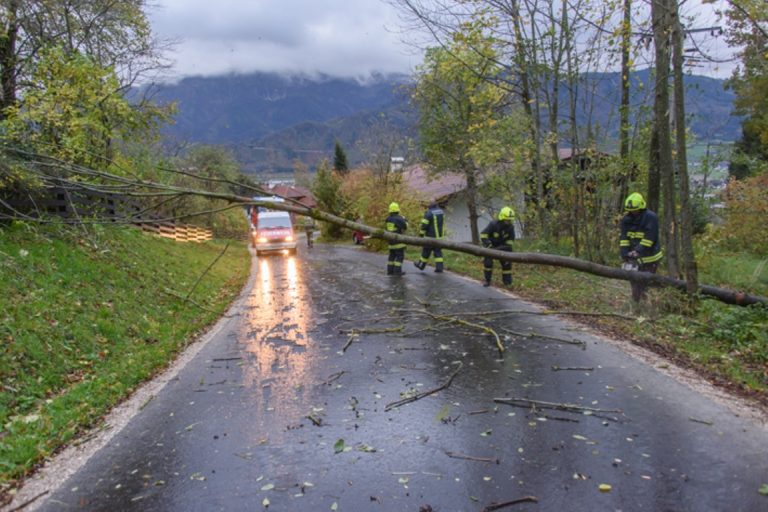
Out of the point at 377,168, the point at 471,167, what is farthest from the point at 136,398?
the point at 377,168

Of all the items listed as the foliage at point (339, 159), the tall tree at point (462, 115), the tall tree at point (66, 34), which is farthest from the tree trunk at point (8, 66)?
the foliage at point (339, 159)

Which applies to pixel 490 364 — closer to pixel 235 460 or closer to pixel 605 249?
pixel 235 460

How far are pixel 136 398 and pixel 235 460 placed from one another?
211 centimetres

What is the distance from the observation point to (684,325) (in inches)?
276

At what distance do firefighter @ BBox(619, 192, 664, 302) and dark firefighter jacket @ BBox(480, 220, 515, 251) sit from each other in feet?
10.5

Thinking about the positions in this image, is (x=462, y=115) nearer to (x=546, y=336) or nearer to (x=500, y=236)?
(x=500, y=236)

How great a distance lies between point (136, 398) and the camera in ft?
17.7

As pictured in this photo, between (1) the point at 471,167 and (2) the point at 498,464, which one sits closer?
(2) the point at 498,464

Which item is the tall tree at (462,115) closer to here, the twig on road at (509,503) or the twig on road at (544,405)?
the twig on road at (544,405)

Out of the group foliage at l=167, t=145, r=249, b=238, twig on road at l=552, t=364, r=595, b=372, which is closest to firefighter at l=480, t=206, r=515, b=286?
twig on road at l=552, t=364, r=595, b=372

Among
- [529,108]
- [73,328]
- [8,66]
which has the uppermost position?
[8,66]

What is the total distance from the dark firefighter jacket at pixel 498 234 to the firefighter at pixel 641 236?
3.21 metres

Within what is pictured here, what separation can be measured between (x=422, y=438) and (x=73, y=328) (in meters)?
5.26

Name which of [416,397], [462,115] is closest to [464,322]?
[416,397]
